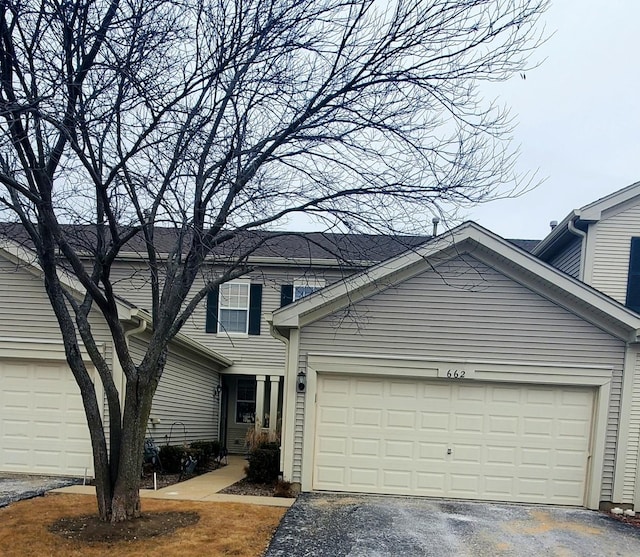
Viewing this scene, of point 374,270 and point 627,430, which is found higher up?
point 374,270

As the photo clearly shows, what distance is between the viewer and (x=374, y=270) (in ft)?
26.3

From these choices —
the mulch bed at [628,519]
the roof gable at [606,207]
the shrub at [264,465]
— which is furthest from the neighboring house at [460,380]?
the roof gable at [606,207]

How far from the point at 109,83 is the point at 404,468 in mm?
7116

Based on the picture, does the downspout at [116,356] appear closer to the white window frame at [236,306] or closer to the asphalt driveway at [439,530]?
the asphalt driveway at [439,530]

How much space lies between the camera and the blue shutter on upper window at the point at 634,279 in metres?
10.9

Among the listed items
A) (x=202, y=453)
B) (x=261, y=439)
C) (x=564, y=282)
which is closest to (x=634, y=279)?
(x=564, y=282)

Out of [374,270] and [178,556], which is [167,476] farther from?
[374,270]

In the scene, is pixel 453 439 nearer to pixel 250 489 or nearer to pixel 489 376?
pixel 489 376

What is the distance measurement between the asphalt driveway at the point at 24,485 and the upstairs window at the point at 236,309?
6.09 m

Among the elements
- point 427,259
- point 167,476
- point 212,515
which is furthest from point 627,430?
point 167,476

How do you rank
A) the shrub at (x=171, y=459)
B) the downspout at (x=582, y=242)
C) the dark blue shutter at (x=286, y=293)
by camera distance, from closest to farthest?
the shrub at (x=171, y=459), the downspout at (x=582, y=242), the dark blue shutter at (x=286, y=293)

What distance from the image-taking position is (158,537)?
564 centimetres

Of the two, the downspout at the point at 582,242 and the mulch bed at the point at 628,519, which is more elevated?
the downspout at the point at 582,242

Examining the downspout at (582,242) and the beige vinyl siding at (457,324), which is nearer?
the beige vinyl siding at (457,324)
